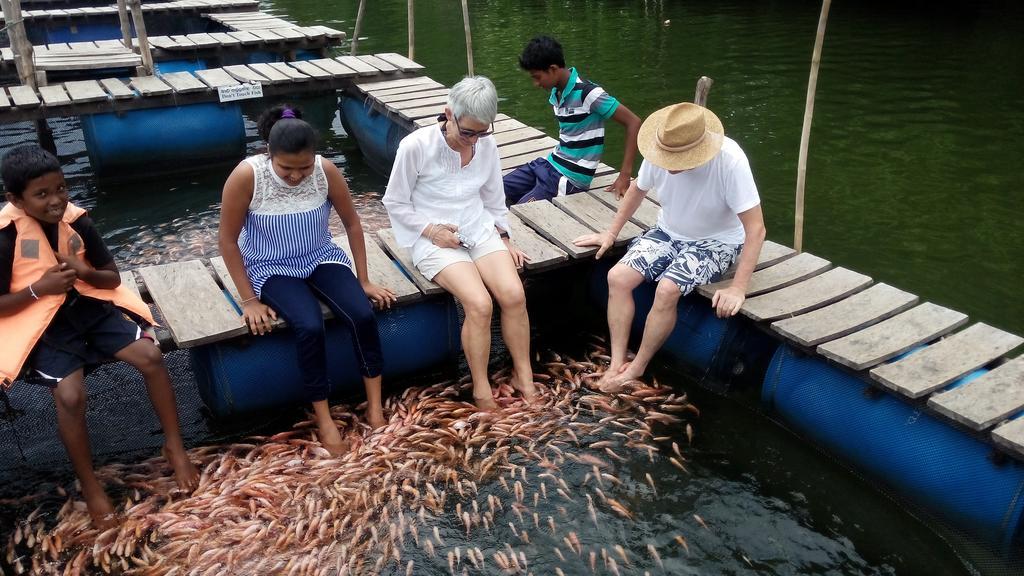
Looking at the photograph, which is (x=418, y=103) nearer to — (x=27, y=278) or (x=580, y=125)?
(x=580, y=125)

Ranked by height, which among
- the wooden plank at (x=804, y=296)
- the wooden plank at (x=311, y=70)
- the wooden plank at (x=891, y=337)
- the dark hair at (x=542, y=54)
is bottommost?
the wooden plank at (x=891, y=337)

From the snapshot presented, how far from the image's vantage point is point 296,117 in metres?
4.72

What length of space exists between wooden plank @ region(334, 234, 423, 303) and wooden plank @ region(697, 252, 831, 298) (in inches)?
81.5

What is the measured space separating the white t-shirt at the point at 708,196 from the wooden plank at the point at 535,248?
0.83 m

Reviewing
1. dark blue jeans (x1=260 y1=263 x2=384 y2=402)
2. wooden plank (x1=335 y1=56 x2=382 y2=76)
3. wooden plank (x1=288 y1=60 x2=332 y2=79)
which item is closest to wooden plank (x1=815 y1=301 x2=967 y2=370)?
dark blue jeans (x1=260 y1=263 x2=384 y2=402)

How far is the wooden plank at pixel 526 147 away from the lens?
27.0 ft

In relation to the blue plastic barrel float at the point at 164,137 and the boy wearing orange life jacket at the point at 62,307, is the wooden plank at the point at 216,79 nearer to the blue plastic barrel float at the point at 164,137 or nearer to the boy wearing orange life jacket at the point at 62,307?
the blue plastic barrel float at the point at 164,137

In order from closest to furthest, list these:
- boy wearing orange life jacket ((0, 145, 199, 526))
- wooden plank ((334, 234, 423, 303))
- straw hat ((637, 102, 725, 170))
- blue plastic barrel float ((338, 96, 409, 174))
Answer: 1. boy wearing orange life jacket ((0, 145, 199, 526))
2. straw hat ((637, 102, 725, 170))
3. wooden plank ((334, 234, 423, 303))
4. blue plastic barrel float ((338, 96, 409, 174))

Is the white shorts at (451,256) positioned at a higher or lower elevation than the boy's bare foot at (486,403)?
higher

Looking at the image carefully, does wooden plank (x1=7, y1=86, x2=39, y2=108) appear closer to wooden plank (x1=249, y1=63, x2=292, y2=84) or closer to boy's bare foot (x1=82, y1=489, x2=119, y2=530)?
wooden plank (x1=249, y1=63, x2=292, y2=84)

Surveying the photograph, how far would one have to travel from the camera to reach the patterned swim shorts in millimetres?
5340

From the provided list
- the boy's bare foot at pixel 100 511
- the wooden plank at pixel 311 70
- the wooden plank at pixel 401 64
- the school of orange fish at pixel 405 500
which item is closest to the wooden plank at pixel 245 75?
the wooden plank at pixel 311 70

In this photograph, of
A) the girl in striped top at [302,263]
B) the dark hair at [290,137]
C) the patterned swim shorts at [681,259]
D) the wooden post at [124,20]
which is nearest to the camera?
the dark hair at [290,137]

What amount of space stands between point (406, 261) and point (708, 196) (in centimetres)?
229
